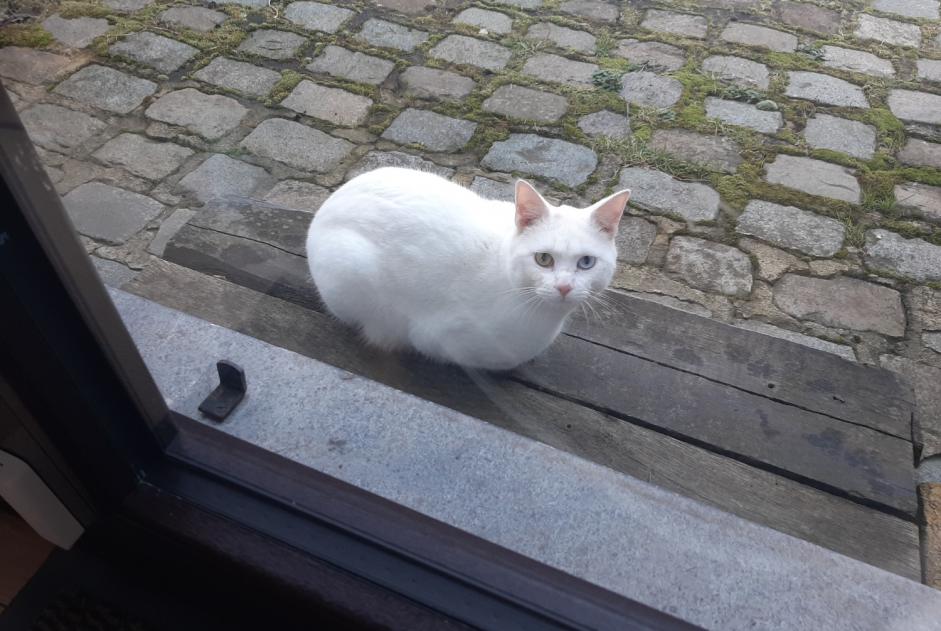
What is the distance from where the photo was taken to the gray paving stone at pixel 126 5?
282 centimetres

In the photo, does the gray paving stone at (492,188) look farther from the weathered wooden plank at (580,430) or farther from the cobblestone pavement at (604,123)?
the weathered wooden plank at (580,430)

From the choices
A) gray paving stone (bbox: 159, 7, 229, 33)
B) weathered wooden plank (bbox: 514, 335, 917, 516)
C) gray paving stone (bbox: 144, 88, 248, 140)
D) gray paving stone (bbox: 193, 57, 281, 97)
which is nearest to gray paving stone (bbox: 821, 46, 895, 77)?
weathered wooden plank (bbox: 514, 335, 917, 516)

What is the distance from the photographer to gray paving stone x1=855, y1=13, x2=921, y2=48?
3012 mm

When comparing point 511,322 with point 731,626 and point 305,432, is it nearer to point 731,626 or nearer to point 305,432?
point 305,432

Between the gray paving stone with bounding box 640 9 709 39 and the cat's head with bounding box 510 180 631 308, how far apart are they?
1.99 m

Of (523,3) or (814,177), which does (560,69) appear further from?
(814,177)

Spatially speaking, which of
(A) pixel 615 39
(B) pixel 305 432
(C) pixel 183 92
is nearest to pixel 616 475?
(B) pixel 305 432

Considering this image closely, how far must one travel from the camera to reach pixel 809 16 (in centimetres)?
317

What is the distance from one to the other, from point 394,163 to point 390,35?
36.3 inches

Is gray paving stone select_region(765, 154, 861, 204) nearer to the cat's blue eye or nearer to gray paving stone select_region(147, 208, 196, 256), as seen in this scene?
the cat's blue eye

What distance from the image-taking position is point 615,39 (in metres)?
3.01

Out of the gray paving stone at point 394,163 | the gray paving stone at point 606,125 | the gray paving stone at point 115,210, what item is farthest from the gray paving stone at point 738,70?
the gray paving stone at point 115,210

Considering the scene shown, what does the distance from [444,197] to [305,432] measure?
612 mm

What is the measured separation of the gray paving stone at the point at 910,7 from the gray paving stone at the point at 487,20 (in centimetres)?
170
